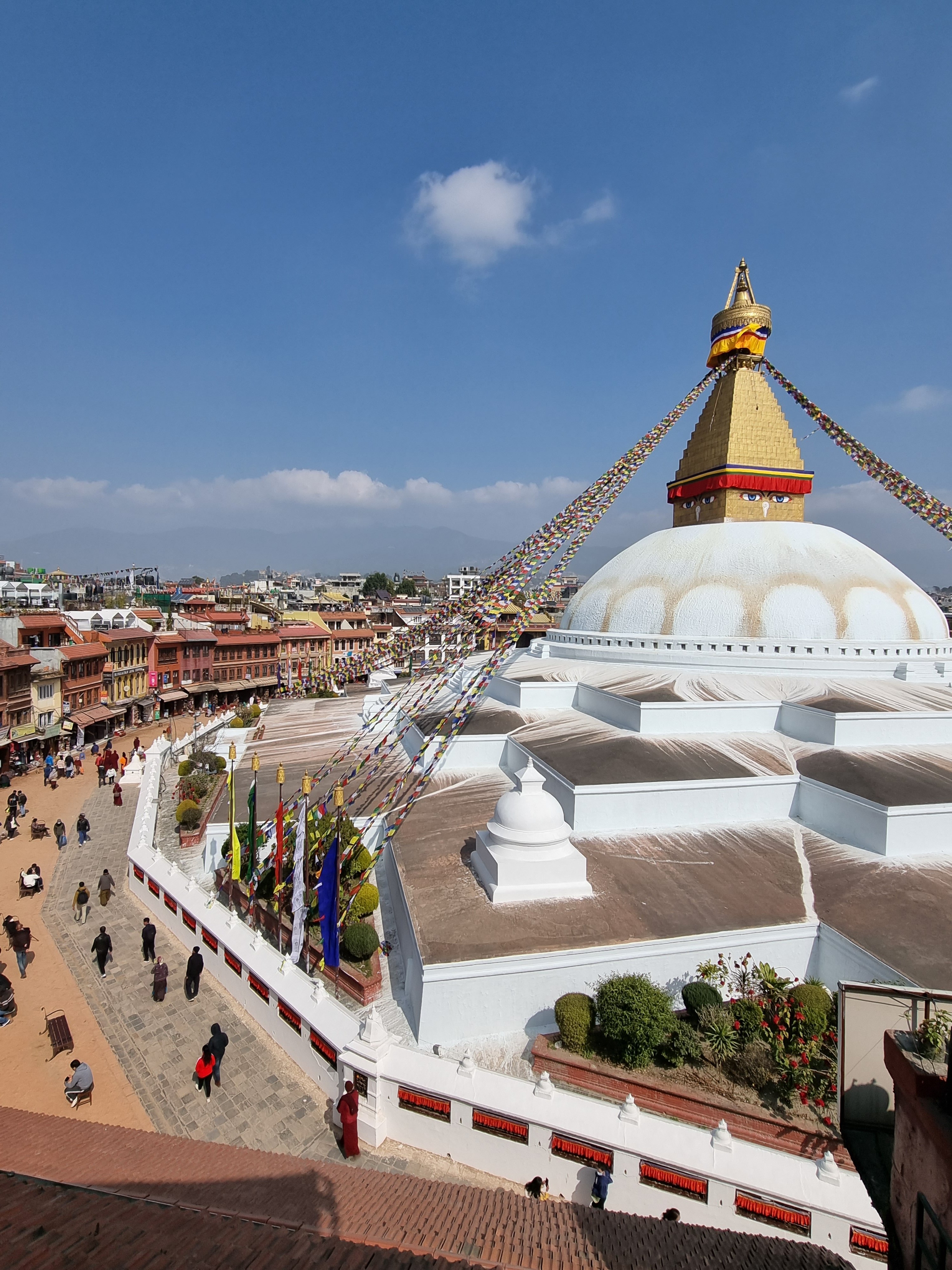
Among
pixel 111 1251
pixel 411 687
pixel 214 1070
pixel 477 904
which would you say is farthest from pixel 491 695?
pixel 111 1251

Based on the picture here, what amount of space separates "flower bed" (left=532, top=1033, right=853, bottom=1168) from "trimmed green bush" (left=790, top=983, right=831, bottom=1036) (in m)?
0.75

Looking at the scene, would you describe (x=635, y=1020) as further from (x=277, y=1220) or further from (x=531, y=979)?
(x=277, y=1220)

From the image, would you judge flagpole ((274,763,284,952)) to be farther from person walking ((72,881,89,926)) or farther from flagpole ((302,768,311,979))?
person walking ((72,881,89,926))

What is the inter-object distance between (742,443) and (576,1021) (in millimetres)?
14775

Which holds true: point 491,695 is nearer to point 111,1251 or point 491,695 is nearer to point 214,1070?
point 214,1070

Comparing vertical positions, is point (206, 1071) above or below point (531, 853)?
below

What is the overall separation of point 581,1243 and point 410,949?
422cm

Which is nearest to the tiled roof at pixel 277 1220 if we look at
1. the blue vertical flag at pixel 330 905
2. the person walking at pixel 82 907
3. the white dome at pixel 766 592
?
the blue vertical flag at pixel 330 905

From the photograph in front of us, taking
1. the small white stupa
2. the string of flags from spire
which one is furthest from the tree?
the small white stupa

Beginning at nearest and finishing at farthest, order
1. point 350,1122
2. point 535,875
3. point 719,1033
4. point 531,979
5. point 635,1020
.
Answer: point 350,1122, point 635,1020, point 719,1033, point 531,979, point 535,875

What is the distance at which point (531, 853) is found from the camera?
7.53 metres

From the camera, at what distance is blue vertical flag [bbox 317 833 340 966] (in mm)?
7121

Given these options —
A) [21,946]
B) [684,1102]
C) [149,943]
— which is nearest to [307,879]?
[149,943]

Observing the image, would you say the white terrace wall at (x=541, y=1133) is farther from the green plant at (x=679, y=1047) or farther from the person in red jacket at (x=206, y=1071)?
the person in red jacket at (x=206, y=1071)
